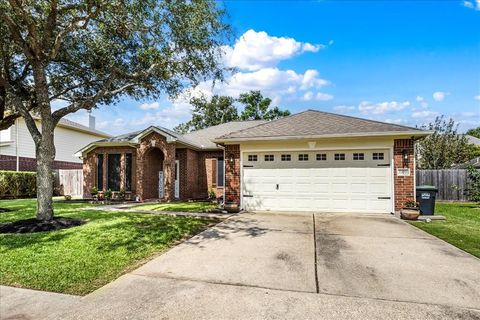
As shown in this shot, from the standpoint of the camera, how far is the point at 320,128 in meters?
11.3

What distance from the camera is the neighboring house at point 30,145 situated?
20250mm

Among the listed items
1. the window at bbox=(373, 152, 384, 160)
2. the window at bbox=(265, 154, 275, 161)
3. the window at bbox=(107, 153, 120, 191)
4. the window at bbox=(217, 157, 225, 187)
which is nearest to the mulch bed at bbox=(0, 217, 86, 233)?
the window at bbox=(265, 154, 275, 161)

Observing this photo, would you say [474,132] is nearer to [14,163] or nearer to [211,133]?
[211,133]

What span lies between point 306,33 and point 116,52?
8.63 metres

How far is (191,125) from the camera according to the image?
40.9m

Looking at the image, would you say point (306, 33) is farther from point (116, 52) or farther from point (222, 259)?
point (222, 259)

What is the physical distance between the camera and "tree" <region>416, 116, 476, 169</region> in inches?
748

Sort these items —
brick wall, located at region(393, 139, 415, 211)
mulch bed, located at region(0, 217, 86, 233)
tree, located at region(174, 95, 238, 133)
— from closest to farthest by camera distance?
mulch bed, located at region(0, 217, 86, 233)
brick wall, located at region(393, 139, 415, 211)
tree, located at region(174, 95, 238, 133)

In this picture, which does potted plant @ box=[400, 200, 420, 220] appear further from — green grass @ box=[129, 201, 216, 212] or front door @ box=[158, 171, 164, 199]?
front door @ box=[158, 171, 164, 199]

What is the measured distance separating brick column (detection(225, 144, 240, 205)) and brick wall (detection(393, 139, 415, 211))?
582 centimetres

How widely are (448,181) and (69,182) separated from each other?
23126 millimetres

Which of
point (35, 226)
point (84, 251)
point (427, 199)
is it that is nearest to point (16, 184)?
point (35, 226)

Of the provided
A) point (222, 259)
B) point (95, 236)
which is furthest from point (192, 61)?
point (222, 259)

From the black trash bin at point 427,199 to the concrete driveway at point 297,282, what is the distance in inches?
133
